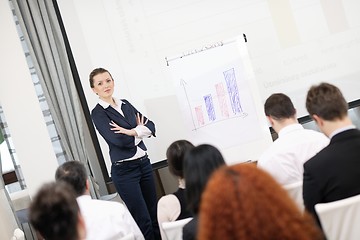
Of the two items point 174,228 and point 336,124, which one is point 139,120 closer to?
point 174,228

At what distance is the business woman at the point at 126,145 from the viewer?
3.69 meters

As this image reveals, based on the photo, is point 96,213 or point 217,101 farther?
point 217,101

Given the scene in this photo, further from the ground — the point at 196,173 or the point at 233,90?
the point at 233,90

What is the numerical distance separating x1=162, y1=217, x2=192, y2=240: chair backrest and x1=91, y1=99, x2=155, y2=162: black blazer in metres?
1.55

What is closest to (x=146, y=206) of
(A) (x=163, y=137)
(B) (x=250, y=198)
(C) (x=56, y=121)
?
(A) (x=163, y=137)

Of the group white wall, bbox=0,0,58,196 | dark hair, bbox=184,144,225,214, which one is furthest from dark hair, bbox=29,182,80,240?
white wall, bbox=0,0,58,196

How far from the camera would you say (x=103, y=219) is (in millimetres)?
2336

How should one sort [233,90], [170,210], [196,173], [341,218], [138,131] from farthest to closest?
1. [233,90]
2. [138,131]
3. [170,210]
4. [341,218]
5. [196,173]

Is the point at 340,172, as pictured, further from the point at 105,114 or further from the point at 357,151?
the point at 105,114

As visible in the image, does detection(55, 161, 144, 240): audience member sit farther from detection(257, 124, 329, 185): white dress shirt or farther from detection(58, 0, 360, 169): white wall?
detection(58, 0, 360, 169): white wall

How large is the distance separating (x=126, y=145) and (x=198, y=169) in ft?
6.90

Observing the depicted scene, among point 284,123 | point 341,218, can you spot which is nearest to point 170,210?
point 284,123

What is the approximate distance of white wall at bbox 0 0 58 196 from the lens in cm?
387

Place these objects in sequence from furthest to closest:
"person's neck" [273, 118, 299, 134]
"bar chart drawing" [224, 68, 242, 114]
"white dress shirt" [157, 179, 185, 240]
Result: "bar chart drawing" [224, 68, 242, 114]
"person's neck" [273, 118, 299, 134]
"white dress shirt" [157, 179, 185, 240]
